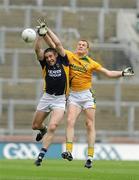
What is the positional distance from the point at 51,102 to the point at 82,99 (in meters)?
0.81

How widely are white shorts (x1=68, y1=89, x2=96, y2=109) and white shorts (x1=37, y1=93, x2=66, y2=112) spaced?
0.49 m

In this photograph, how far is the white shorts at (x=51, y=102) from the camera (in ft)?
57.6

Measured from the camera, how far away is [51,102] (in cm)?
1759

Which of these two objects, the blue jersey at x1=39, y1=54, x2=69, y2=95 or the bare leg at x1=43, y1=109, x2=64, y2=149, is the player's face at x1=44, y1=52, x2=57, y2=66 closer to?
the blue jersey at x1=39, y1=54, x2=69, y2=95

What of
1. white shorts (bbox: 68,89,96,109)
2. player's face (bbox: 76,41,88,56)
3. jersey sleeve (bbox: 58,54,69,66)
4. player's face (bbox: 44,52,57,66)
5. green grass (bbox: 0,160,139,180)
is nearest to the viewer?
green grass (bbox: 0,160,139,180)

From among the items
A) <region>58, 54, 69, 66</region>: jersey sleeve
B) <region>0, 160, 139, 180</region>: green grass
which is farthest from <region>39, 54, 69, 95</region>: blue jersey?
<region>0, 160, 139, 180</region>: green grass

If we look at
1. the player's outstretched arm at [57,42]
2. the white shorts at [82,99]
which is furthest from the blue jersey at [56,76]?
the white shorts at [82,99]

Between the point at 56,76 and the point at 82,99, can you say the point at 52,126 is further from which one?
the point at 82,99

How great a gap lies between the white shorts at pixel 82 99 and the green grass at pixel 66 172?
1226 millimetres

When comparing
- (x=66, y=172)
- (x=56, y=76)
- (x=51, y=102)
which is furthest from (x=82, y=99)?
(x=66, y=172)

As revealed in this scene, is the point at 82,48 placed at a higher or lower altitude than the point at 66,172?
higher

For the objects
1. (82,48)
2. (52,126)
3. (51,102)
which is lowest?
(52,126)

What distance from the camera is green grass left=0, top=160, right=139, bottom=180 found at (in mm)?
15141

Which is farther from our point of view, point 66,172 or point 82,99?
point 82,99
